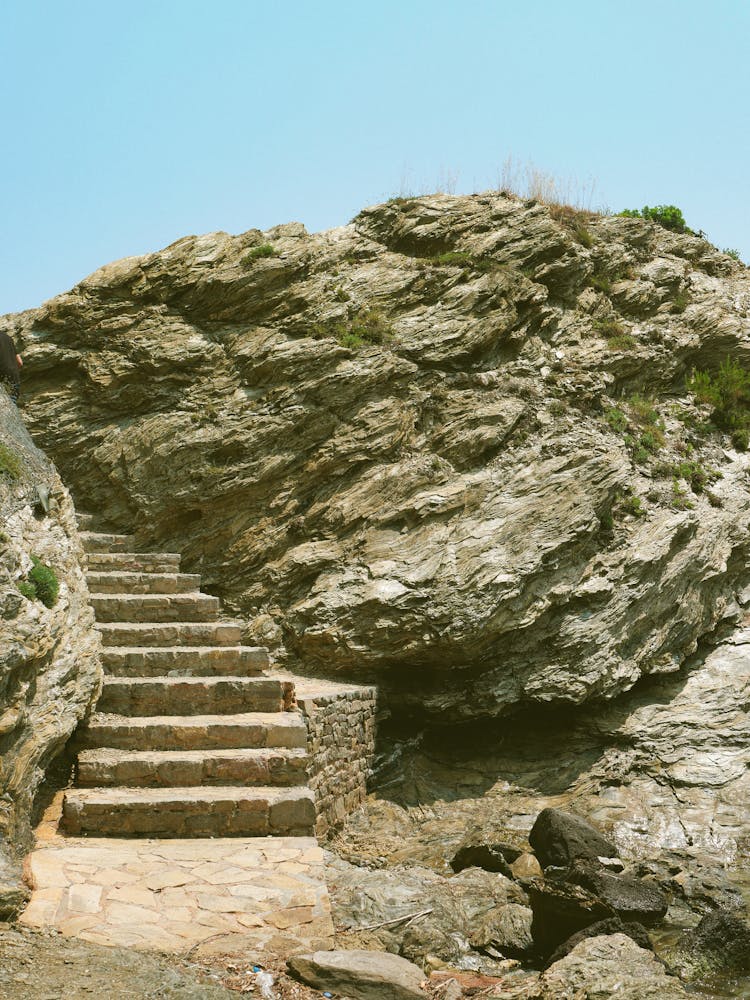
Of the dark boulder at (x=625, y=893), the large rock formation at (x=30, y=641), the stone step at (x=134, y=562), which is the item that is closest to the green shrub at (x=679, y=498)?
the dark boulder at (x=625, y=893)

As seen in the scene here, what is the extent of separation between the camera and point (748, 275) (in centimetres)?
1769

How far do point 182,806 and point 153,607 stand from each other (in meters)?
3.71

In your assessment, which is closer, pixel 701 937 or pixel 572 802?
pixel 701 937

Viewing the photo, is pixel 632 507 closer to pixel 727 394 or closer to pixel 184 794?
pixel 727 394

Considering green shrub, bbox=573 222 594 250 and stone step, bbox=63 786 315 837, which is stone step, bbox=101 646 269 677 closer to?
stone step, bbox=63 786 315 837

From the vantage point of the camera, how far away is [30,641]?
6.16 metres

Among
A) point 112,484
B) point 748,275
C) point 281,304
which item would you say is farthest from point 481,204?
point 112,484

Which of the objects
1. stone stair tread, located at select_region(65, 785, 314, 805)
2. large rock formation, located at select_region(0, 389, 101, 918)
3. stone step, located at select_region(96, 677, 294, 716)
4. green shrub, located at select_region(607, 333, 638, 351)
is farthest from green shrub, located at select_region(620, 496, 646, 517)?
large rock formation, located at select_region(0, 389, 101, 918)

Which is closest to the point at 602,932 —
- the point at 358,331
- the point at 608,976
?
the point at 608,976

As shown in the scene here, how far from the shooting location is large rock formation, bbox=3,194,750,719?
12086 mm

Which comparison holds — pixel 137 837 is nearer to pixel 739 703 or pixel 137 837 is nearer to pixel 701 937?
pixel 701 937

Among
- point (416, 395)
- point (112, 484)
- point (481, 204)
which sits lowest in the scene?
point (112, 484)

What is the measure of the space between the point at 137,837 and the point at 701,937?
5.11 meters

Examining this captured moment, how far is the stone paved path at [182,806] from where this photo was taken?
523 centimetres
